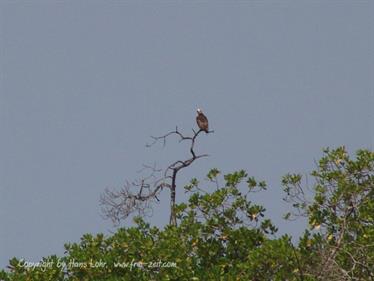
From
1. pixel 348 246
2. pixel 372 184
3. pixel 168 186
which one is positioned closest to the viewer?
pixel 348 246

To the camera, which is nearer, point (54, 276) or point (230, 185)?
point (54, 276)

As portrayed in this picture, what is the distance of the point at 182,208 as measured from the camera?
14.1 meters

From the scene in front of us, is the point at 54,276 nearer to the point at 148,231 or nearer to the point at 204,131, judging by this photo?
the point at 148,231

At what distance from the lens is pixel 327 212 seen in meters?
13.9

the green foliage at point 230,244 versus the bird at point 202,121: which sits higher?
the bird at point 202,121

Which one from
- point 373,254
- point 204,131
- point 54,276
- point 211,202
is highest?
point 204,131

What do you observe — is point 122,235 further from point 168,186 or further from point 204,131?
point 204,131

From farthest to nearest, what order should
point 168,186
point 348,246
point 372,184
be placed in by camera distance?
point 168,186, point 372,184, point 348,246

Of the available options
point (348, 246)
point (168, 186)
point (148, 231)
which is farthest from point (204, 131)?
point (348, 246)

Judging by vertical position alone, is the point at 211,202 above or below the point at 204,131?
below

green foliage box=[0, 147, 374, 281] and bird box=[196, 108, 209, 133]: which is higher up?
bird box=[196, 108, 209, 133]

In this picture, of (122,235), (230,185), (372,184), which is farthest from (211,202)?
(372,184)

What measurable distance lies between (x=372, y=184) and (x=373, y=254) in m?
1.98

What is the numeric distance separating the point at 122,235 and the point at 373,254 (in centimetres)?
345
